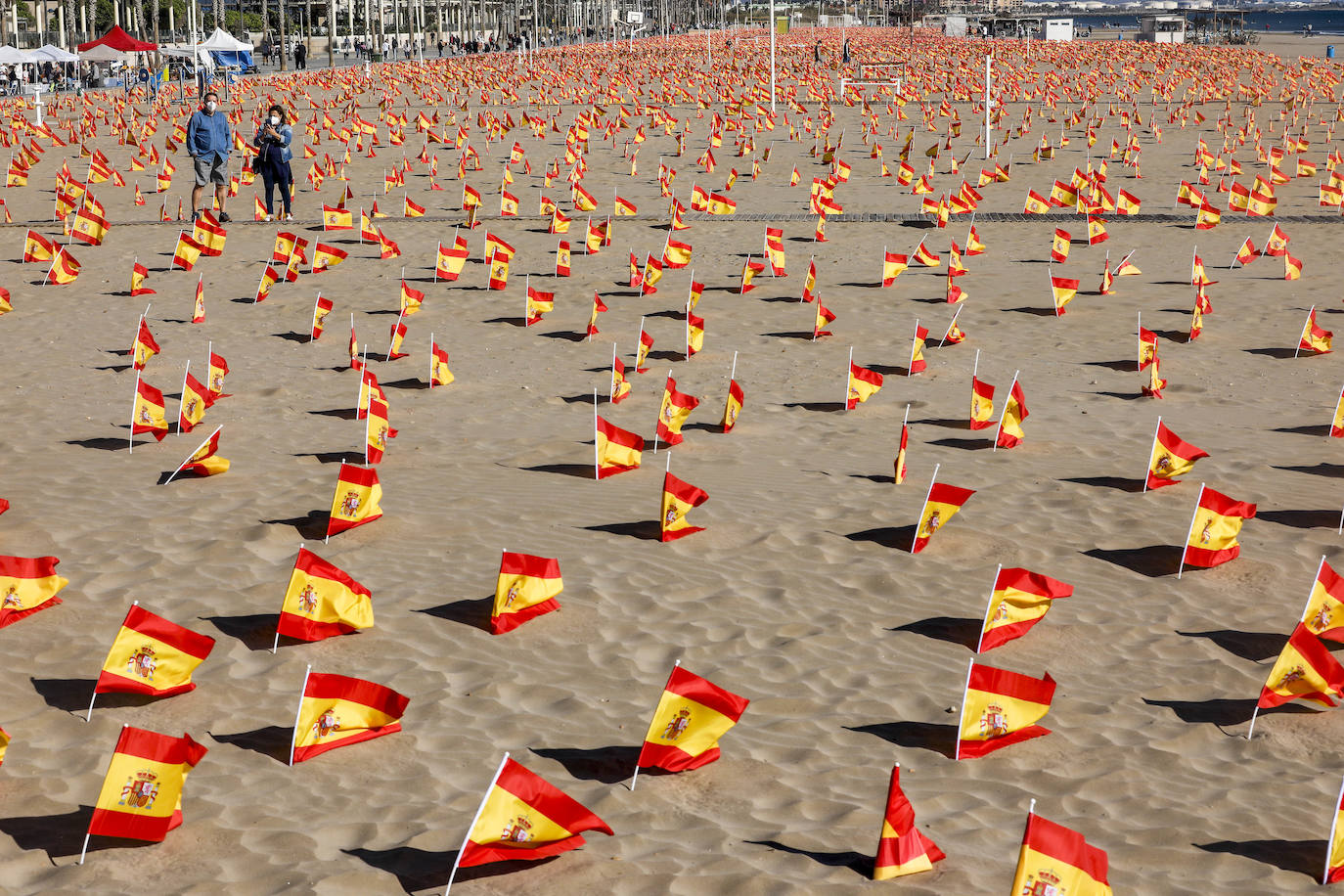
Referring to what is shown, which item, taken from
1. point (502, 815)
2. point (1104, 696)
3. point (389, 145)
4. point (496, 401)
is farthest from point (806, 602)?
point (389, 145)

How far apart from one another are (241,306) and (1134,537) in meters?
8.95

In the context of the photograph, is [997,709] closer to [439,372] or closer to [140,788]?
[140,788]

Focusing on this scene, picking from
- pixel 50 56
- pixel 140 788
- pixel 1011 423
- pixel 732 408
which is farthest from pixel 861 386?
pixel 50 56

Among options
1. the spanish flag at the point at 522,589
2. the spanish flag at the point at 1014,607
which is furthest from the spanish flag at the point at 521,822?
the spanish flag at the point at 1014,607

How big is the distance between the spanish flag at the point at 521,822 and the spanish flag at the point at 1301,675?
107 inches

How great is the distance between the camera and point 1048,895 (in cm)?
390

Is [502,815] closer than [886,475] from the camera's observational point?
Yes

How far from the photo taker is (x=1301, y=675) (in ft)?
18.3

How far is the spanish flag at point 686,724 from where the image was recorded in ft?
16.8

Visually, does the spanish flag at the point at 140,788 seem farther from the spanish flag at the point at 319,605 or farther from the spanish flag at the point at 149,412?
the spanish flag at the point at 149,412

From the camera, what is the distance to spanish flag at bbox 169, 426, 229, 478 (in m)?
8.55

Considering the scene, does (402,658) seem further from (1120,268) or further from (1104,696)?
(1120,268)

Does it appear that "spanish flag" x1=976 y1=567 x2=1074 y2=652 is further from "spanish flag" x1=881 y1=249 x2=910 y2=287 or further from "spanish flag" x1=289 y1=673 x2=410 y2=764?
"spanish flag" x1=881 y1=249 x2=910 y2=287

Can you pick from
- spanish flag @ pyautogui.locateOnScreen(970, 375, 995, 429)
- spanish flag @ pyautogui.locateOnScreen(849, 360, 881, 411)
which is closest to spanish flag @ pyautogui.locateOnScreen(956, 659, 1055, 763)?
spanish flag @ pyautogui.locateOnScreen(970, 375, 995, 429)
